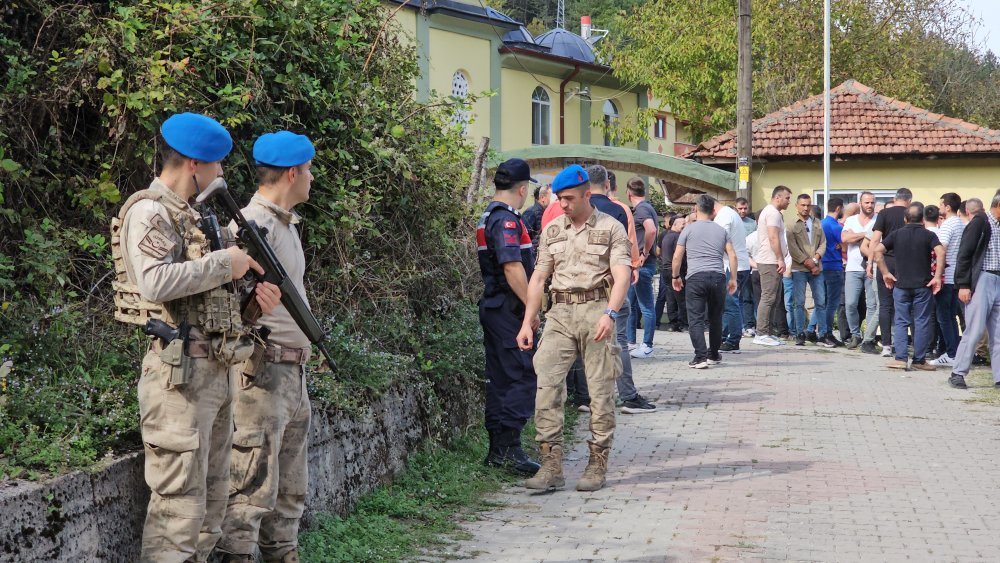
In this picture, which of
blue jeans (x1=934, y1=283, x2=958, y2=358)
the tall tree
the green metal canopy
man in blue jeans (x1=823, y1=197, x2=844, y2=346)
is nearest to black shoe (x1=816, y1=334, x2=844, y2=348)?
man in blue jeans (x1=823, y1=197, x2=844, y2=346)

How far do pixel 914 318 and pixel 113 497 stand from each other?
427 inches

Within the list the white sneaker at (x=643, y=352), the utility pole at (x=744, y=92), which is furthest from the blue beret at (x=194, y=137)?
the utility pole at (x=744, y=92)

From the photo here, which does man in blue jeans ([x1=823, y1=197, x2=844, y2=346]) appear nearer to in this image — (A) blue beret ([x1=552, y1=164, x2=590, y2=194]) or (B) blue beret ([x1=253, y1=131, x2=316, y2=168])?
(A) blue beret ([x1=552, y1=164, x2=590, y2=194])

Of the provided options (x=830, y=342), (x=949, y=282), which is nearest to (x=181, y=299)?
(x=949, y=282)

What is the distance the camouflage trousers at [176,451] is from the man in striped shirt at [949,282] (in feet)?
34.3

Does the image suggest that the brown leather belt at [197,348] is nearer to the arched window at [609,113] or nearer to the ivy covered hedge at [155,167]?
the ivy covered hedge at [155,167]

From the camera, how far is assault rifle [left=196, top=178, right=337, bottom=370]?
4.05m

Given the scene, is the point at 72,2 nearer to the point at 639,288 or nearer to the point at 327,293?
the point at 327,293

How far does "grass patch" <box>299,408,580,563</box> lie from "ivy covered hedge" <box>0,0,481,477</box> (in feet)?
2.05

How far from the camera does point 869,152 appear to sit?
82.2ft

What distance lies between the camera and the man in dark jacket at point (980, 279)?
1116 cm

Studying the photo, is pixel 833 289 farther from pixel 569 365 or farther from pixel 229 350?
pixel 229 350

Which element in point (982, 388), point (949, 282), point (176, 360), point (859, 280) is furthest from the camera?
point (859, 280)

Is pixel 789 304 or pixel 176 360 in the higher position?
pixel 176 360
